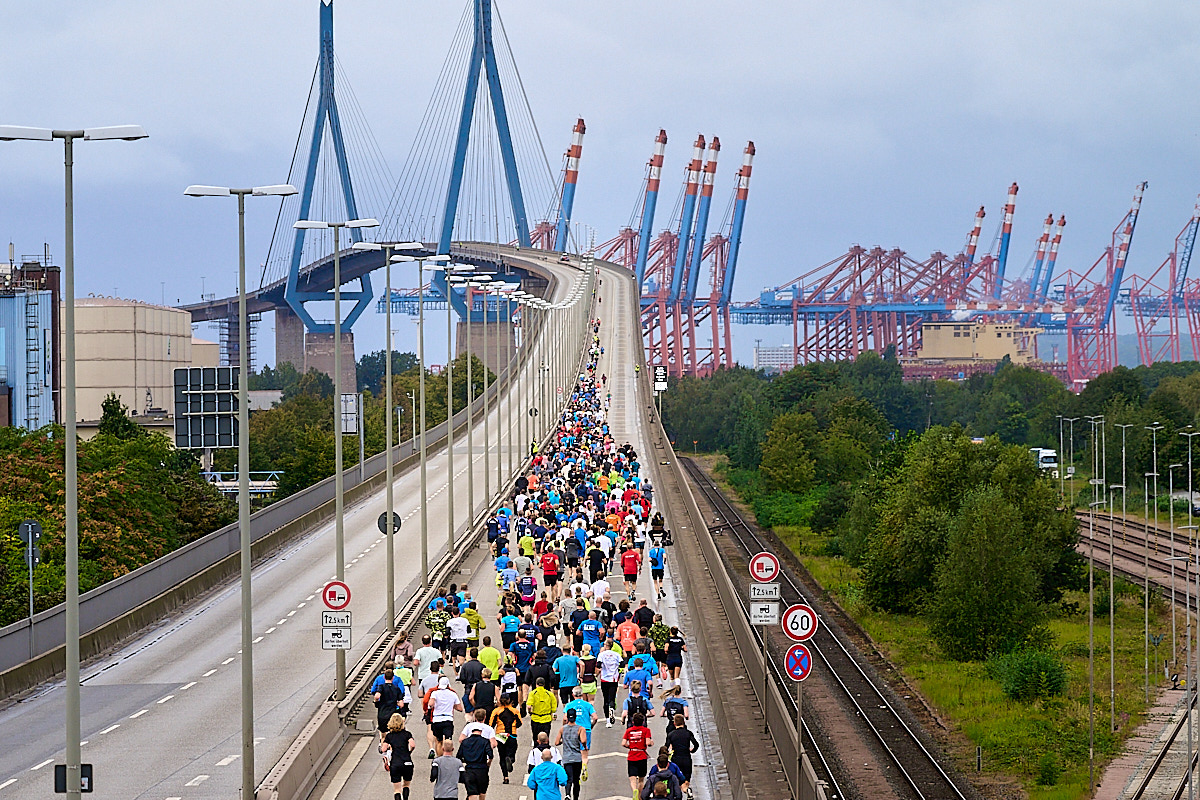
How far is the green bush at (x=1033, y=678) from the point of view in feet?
152

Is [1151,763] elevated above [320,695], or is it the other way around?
[320,695]

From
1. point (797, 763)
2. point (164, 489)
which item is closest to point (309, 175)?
point (164, 489)

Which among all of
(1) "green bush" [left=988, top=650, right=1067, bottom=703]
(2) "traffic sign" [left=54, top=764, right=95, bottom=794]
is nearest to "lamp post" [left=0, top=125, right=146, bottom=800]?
(2) "traffic sign" [left=54, top=764, right=95, bottom=794]

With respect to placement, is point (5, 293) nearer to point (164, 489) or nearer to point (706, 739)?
point (164, 489)

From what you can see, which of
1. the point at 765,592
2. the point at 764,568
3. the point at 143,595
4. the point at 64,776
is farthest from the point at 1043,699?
the point at 64,776

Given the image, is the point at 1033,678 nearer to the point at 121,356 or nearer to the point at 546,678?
the point at 546,678

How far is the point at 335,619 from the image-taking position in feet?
75.7

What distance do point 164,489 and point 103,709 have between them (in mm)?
30485

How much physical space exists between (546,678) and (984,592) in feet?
119

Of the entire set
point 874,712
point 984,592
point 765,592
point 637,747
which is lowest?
point 874,712

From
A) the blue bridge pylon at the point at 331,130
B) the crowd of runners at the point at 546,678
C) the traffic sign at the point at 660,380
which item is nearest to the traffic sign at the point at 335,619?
the crowd of runners at the point at 546,678

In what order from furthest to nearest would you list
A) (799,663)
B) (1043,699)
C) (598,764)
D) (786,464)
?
(786,464) → (1043,699) → (598,764) → (799,663)

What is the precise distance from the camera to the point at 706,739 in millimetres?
23047

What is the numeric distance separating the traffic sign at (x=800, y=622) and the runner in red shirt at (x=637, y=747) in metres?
2.26
